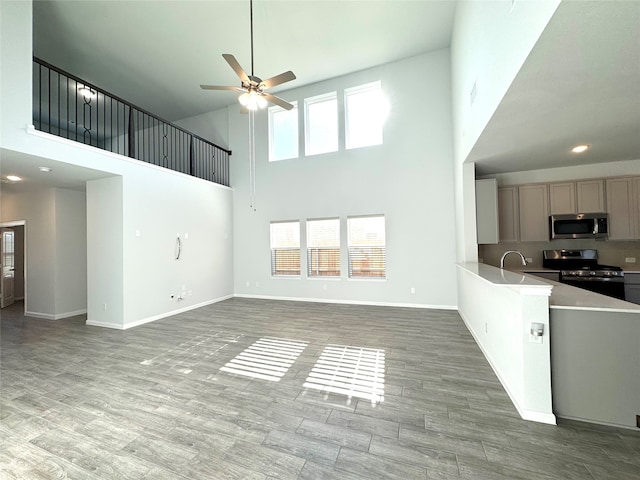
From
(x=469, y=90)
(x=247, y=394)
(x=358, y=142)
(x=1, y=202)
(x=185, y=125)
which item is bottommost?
(x=247, y=394)

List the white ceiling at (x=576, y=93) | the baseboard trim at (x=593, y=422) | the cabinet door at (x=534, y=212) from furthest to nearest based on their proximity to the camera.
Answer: the cabinet door at (x=534, y=212) < the baseboard trim at (x=593, y=422) < the white ceiling at (x=576, y=93)

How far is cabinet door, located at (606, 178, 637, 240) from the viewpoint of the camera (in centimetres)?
414

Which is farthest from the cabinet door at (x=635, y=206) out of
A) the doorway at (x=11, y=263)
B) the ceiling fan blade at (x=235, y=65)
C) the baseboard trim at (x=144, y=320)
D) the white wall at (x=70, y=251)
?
the doorway at (x=11, y=263)

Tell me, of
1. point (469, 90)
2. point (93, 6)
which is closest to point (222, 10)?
point (93, 6)

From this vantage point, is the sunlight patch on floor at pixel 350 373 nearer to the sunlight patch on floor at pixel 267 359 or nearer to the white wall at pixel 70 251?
the sunlight patch on floor at pixel 267 359

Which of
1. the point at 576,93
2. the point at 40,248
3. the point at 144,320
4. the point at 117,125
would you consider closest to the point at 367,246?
the point at 576,93

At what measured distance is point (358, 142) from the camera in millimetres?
6121

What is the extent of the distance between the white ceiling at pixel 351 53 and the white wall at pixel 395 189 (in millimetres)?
759

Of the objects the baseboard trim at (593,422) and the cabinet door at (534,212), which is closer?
the baseboard trim at (593,422)

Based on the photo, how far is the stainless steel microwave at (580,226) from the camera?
423cm

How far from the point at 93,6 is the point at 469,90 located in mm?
6127

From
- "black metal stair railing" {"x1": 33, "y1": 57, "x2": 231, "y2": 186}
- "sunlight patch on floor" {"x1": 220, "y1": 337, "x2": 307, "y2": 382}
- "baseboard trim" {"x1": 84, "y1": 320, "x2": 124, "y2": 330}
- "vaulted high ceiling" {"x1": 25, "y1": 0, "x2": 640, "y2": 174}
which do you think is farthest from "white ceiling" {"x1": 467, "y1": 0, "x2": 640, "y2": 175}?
"baseboard trim" {"x1": 84, "y1": 320, "x2": 124, "y2": 330}

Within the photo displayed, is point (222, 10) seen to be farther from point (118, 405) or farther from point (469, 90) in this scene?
point (118, 405)

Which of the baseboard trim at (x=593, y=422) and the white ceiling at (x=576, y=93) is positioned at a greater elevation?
the white ceiling at (x=576, y=93)
